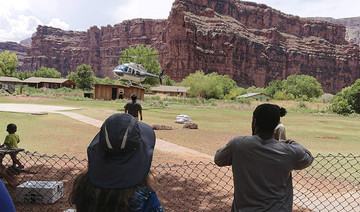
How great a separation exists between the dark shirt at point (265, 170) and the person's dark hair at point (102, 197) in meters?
1.17

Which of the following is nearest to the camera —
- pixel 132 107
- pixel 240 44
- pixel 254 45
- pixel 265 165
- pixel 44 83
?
pixel 265 165

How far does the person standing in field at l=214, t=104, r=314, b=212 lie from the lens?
258 cm

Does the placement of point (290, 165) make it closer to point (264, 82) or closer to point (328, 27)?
point (264, 82)

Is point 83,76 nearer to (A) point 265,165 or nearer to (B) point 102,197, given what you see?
(A) point 265,165

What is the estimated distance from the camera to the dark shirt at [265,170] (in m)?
2.57

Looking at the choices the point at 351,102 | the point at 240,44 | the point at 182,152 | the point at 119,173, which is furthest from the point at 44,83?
the point at 240,44

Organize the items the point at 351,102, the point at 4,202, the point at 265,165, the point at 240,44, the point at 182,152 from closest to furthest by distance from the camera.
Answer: the point at 4,202, the point at 265,165, the point at 182,152, the point at 351,102, the point at 240,44

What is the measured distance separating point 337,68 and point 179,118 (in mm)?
167613

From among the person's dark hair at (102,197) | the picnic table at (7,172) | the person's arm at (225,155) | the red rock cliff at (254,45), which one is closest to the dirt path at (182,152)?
the picnic table at (7,172)

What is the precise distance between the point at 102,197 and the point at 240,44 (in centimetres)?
14910

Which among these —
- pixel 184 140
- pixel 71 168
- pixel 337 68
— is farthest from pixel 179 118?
pixel 337 68

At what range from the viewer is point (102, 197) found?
170 centimetres

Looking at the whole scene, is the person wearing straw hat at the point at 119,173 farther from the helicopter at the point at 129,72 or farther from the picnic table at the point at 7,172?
the helicopter at the point at 129,72

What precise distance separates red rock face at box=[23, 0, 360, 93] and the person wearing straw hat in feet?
412
